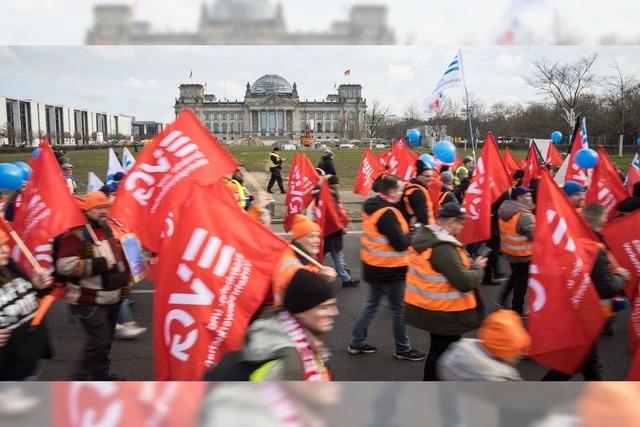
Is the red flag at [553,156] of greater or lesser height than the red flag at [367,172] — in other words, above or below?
above

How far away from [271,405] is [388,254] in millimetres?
3335

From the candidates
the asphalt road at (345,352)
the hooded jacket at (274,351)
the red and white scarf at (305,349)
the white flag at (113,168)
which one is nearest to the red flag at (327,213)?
the asphalt road at (345,352)

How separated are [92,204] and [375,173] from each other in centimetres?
783

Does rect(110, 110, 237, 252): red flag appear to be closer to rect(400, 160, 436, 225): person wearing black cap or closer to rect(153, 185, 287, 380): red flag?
rect(153, 185, 287, 380): red flag

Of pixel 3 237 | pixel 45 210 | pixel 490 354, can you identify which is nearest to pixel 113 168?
pixel 45 210

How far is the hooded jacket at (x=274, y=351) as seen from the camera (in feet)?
5.01

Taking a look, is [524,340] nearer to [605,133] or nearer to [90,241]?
[90,241]

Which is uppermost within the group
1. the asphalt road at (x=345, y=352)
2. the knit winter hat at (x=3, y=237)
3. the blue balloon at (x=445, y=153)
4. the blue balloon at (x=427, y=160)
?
the blue balloon at (x=445, y=153)

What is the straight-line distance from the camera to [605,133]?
10.4 m

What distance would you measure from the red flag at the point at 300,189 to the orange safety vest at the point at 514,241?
10.5ft

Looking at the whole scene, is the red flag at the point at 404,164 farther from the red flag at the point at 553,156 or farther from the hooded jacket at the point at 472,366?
the hooded jacket at the point at 472,366

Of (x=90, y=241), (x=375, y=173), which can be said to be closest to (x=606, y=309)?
(x=90, y=241)

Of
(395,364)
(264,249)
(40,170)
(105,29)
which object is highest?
(105,29)

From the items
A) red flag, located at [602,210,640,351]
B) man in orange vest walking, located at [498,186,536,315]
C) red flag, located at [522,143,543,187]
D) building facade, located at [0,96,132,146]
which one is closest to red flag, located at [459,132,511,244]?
man in orange vest walking, located at [498,186,536,315]
